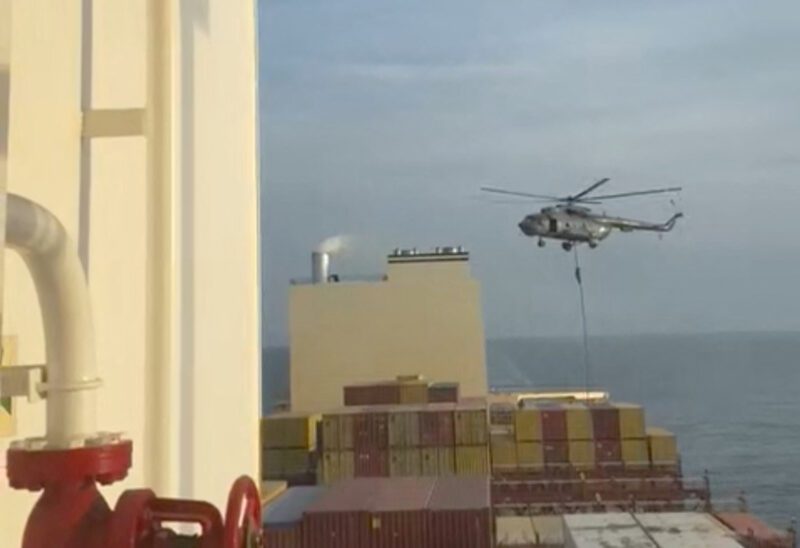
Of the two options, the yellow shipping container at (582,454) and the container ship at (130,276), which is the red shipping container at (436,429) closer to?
the yellow shipping container at (582,454)

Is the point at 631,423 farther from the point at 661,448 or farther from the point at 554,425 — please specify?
the point at 554,425

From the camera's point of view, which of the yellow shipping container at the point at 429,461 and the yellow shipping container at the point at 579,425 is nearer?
the yellow shipping container at the point at 429,461

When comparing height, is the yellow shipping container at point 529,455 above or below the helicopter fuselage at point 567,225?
below

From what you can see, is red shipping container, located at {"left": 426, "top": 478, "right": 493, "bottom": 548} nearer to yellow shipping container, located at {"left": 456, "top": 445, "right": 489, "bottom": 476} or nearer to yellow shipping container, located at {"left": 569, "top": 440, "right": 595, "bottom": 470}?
yellow shipping container, located at {"left": 456, "top": 445, "right": 489, "bottom": 476}

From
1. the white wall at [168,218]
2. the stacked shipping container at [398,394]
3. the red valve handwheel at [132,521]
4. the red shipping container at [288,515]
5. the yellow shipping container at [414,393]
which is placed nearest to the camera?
the red valve handwheel at [132,521]

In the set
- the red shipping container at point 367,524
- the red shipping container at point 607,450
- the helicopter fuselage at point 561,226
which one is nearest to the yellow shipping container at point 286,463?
the red shipping container at point 367,524

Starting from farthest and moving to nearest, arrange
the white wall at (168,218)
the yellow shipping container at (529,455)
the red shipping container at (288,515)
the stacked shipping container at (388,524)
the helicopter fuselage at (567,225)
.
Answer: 1. the helicopter fuselage at (567,225)
2. the yellow shipping container at (529,455)
3. the stacked shipping container at (388,524)
4. the red shipping container at (288,515)
5. the white wall at (168,218)

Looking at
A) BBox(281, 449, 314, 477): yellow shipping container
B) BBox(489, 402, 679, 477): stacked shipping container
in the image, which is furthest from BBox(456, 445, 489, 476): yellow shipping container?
BBox(281, 449, 314, 477): yellow shipping container
